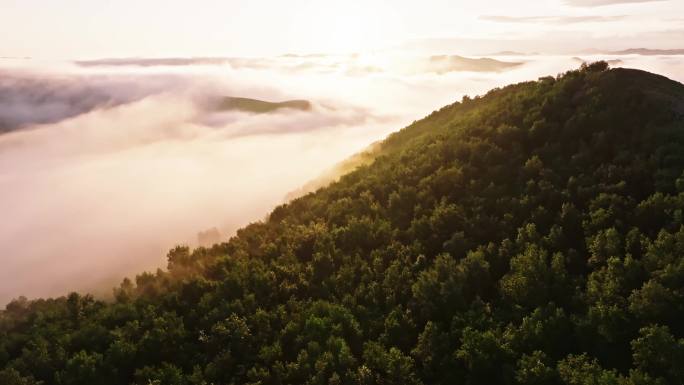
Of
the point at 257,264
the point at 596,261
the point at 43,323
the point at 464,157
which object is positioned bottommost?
the point at 43,323

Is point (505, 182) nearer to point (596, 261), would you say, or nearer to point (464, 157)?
point (464, 157)

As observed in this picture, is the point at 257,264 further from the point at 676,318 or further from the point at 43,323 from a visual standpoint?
the point at 676,318

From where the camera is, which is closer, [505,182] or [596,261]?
[596,261]

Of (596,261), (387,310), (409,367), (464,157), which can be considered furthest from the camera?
(464,157)

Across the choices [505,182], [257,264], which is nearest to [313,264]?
[257,264]

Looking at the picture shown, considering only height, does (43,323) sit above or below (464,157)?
below

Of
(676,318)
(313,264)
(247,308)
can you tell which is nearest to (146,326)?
(247,308)

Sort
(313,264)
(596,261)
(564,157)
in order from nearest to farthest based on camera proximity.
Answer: (596,261) < (313,264) < (564,157)
